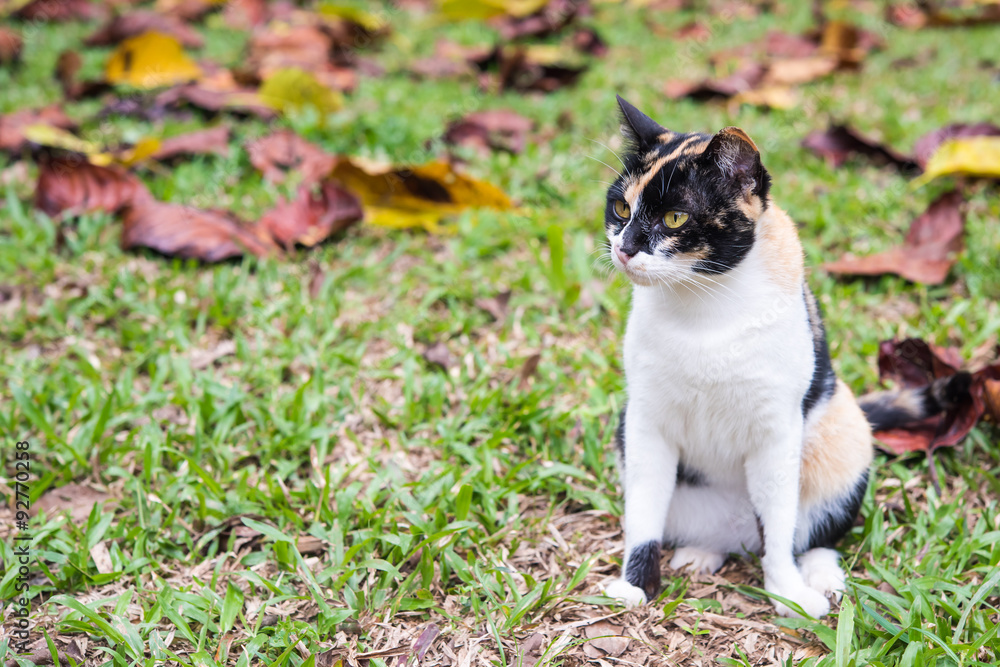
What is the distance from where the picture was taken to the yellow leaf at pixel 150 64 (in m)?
5.37

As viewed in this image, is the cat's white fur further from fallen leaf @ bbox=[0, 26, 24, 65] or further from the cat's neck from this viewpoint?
fallen leaf @ bbox=[0, 26, 24, 65]

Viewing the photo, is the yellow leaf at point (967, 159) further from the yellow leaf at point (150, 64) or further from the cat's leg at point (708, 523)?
the yellow leaf at point (150, 64)

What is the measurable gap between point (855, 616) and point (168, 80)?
5.43 meters

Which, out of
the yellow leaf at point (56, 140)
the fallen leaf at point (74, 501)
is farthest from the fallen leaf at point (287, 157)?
the fallen leaf at point (74, 501)

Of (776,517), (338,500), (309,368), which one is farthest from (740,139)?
(309,368)

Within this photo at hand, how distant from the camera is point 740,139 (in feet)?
5.84

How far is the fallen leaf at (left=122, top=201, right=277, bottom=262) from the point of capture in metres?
3.54

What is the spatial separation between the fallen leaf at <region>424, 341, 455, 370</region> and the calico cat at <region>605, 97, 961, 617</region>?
95cm

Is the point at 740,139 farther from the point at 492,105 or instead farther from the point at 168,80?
the point at 168,80

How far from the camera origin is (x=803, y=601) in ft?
6.70

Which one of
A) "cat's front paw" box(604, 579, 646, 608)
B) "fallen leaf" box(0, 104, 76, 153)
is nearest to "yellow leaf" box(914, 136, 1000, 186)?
"cat's front paw" box(604, 579, 646, 608)

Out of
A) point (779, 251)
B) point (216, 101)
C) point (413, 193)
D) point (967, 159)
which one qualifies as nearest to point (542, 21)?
point (216, 101)

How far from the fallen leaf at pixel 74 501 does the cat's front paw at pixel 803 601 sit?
2.09 m

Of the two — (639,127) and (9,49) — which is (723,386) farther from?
(9,49)
